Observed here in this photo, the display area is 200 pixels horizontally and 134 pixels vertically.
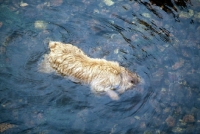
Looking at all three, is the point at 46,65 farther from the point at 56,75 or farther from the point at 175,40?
the point at 175,40

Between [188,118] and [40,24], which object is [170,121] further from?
[40,24]

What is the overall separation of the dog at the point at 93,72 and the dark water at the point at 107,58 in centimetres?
20

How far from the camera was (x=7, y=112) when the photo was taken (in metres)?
4.84

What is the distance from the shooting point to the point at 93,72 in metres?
5.19

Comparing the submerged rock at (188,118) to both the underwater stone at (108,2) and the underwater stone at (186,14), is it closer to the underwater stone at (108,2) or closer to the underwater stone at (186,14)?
the underwater stone at (186,14)

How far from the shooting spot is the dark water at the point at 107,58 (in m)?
4.96

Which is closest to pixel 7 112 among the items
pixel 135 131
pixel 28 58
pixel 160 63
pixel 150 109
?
pixel 28 58

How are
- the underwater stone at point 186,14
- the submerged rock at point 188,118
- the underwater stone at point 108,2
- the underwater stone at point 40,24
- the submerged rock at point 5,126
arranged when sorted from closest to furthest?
the submerged rock at point 5,126
the submerged rock at point 188,118
the underwater stone at point 40,24
the underwater stone at point 186,14
the underwater stone at point 108,2

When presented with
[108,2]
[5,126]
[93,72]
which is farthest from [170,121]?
[108,2]

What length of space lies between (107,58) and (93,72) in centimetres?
100

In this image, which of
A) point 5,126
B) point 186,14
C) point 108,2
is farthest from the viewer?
point 108,2

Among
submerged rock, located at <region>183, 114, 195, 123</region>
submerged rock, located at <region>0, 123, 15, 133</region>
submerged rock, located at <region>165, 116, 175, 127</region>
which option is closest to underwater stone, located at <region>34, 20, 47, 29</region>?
submerged rock, located at <region>0, 123, 15, 133</region>

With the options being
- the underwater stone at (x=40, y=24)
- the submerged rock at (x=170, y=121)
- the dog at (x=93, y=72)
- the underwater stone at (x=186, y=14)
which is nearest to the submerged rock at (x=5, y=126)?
the dog at (x=93, y=72)

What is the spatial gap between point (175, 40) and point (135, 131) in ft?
9.93
